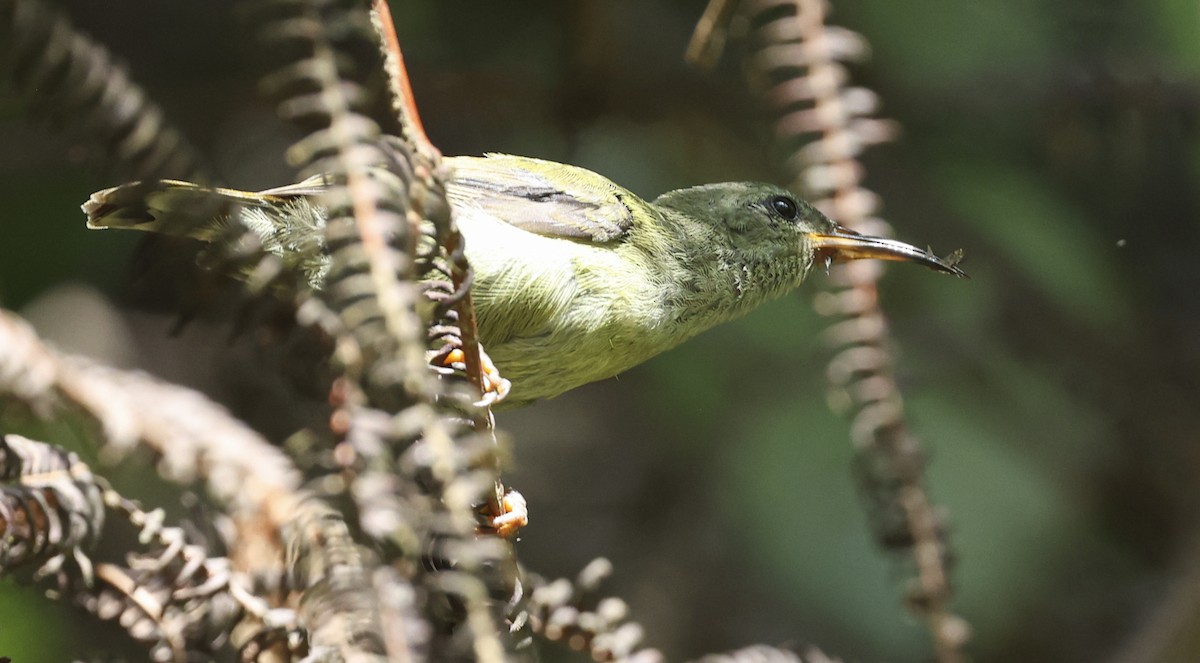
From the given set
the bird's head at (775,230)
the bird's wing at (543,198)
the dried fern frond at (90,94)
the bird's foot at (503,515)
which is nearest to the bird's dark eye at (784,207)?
the bird's head at (775,230)

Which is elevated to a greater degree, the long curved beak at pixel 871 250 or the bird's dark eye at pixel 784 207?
the bird's dark eye at pixel 784 207

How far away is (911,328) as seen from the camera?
15.2ft

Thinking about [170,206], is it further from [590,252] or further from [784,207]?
[784,207]

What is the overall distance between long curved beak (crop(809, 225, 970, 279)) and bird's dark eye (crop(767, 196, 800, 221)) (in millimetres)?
91

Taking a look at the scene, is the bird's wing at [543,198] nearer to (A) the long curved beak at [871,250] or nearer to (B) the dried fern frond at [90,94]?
(A) the long curved beak at [871,250]

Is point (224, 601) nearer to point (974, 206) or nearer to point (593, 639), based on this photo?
point (593, 639)

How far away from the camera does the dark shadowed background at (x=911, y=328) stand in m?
4.21

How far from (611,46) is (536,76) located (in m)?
0.31

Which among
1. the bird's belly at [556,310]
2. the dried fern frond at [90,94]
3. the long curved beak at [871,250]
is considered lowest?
the dried fern frond at [90,94]

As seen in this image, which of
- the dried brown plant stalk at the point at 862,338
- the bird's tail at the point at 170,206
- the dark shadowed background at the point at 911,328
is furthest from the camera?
the dark shadowed background at the point at 911,328

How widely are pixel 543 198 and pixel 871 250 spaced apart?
0.86m

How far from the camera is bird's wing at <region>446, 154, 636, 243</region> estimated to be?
2.81 m

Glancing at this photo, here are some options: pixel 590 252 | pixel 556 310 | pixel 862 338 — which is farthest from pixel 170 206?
pixel 590 252

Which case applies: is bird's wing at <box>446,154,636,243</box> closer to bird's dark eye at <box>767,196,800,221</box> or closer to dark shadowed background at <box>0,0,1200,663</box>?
bird's dark eye at <box>767,196,800,221</box>
